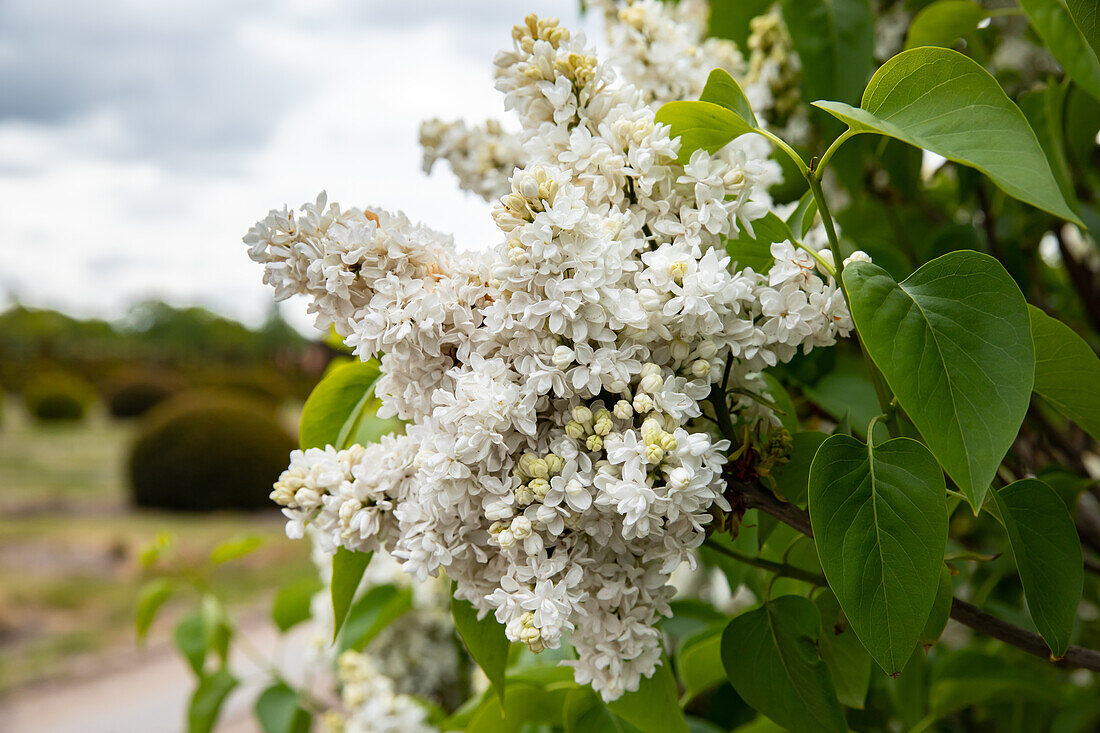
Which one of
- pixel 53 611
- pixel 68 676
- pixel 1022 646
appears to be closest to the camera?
pixel 1022 646

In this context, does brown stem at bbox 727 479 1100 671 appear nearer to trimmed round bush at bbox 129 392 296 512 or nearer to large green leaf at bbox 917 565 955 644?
large green leaf at bbox 917 565 955 644

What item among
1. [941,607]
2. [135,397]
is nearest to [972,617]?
[941,607]

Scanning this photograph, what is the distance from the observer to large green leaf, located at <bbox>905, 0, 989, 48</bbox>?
750 millimetres

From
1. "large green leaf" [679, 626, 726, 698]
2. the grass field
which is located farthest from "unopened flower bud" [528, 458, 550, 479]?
the grass field

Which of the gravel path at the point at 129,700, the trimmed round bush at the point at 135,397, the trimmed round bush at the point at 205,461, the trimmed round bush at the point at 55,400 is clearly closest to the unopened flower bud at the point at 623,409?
the gravel path at the point at 129,700

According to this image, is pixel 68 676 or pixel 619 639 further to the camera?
pixel 68 676

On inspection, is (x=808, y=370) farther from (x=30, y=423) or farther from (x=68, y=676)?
(x=30, y=423)

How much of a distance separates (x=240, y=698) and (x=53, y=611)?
2071 millimetres

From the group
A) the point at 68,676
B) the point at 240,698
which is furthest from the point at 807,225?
the point at 68,676

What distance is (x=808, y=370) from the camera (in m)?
0.75

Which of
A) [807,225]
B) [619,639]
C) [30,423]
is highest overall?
[807,225]

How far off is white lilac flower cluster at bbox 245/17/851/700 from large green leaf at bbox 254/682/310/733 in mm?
741

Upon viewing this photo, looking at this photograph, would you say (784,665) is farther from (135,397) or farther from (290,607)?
(135,397)

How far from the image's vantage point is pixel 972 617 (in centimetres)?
55
